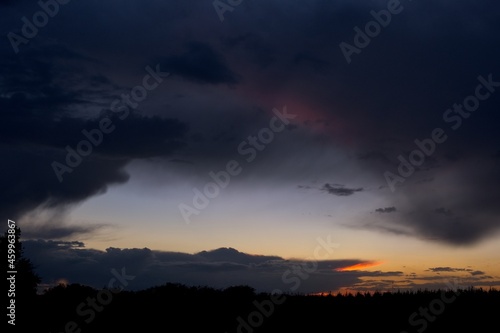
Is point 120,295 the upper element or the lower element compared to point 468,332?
upper

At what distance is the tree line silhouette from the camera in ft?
80.6

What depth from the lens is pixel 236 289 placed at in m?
39.3

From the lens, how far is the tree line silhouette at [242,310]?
2458 cm

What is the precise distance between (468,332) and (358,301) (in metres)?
6.75

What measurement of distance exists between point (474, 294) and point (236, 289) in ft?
58.2

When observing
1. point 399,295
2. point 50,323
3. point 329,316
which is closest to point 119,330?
point 50,323

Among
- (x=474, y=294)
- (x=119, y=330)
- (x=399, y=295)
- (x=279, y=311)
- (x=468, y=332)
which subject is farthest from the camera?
(x=119, y=330)

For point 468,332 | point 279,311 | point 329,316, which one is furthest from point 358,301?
point 468,332

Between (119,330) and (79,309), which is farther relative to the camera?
(79,309)

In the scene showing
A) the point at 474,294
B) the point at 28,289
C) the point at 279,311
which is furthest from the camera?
the point at 28,289

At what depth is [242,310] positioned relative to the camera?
33469 mm

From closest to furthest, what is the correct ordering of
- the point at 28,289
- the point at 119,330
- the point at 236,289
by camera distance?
the point at 119,330, the point at 236,289, the point at 28,289

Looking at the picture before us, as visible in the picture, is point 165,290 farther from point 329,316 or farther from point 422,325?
point 422,325

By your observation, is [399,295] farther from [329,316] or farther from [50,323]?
[50,323]
